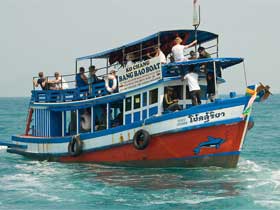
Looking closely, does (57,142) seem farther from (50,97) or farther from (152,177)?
(152,177)

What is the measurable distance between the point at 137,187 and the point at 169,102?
3.44 meters

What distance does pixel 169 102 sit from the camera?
17.6m

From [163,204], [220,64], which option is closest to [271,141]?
[220,64]

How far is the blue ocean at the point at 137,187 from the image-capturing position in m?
13.4

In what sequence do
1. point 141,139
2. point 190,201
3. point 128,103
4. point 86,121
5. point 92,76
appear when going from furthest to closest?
point 86,121 → point 92,76 → point 128,103 → point 141,139 → point 190,201

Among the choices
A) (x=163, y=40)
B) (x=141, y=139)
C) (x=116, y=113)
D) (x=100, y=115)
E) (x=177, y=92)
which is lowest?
(x=141, y=139)

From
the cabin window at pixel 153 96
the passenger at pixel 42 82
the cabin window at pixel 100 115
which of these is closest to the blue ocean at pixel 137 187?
the cabin window at pixel 100 115

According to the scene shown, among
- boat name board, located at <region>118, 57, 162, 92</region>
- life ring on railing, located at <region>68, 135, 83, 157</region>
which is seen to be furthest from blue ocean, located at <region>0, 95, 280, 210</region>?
boat name board, located at <region>118, 57, 162, 92</region>

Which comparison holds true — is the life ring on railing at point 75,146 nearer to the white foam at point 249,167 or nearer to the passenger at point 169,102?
the passenger at point 169,102

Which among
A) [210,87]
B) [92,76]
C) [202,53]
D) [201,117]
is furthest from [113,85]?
[201,117]

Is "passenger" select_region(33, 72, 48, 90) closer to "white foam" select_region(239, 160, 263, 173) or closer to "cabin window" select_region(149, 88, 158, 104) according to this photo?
"cabin window" select_region(149, 88, 158, 104)

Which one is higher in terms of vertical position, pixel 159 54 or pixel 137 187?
pixel 159 54

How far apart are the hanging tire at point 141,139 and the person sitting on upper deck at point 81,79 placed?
12.2ft

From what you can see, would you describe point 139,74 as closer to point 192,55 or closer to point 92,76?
point 192,55
